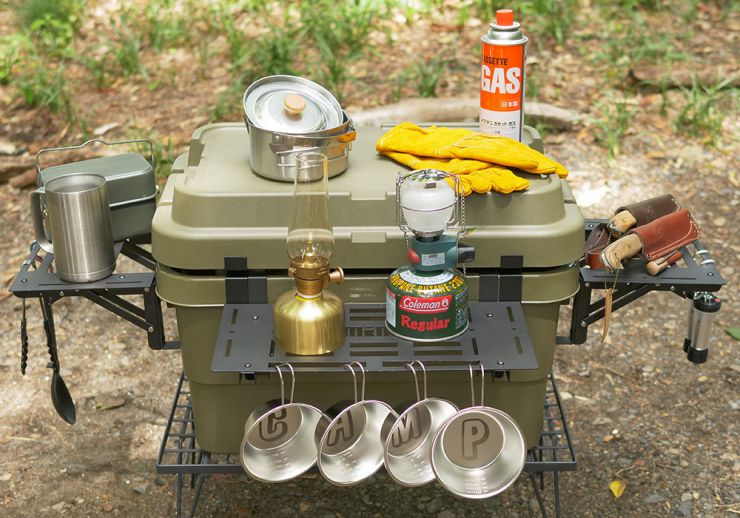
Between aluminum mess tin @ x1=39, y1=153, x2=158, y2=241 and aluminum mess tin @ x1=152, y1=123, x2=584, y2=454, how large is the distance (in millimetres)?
195

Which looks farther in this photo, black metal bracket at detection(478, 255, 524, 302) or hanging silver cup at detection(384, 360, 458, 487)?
black metal bracket at detection(478, 255, 524, 302)

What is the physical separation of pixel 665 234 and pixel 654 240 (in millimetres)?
50

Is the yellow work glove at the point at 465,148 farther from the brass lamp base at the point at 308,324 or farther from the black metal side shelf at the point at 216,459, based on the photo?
the black metal side shelf at the point at 216,459

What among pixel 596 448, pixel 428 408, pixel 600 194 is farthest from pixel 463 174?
pixel 600 194

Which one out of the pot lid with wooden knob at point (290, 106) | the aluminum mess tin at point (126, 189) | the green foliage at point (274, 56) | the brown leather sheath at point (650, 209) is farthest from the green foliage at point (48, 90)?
the brown leather sheath at point (650, 209)

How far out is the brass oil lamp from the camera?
232 cm

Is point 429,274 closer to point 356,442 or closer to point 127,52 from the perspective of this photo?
point 356,442

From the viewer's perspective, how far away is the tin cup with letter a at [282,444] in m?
2.37

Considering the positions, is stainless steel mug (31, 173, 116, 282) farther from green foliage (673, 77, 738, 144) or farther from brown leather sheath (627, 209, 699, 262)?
green foliage (673, 77, 738, 144)

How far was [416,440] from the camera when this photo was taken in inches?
95.6

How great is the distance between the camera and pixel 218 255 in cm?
249

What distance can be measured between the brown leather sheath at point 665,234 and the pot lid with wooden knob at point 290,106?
2.92 ft

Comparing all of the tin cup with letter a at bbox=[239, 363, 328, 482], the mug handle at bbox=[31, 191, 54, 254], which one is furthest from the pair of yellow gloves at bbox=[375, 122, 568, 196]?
the mug handle at bbox=[31, 191, 54, 254]

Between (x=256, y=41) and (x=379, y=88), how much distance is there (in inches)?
36.4
